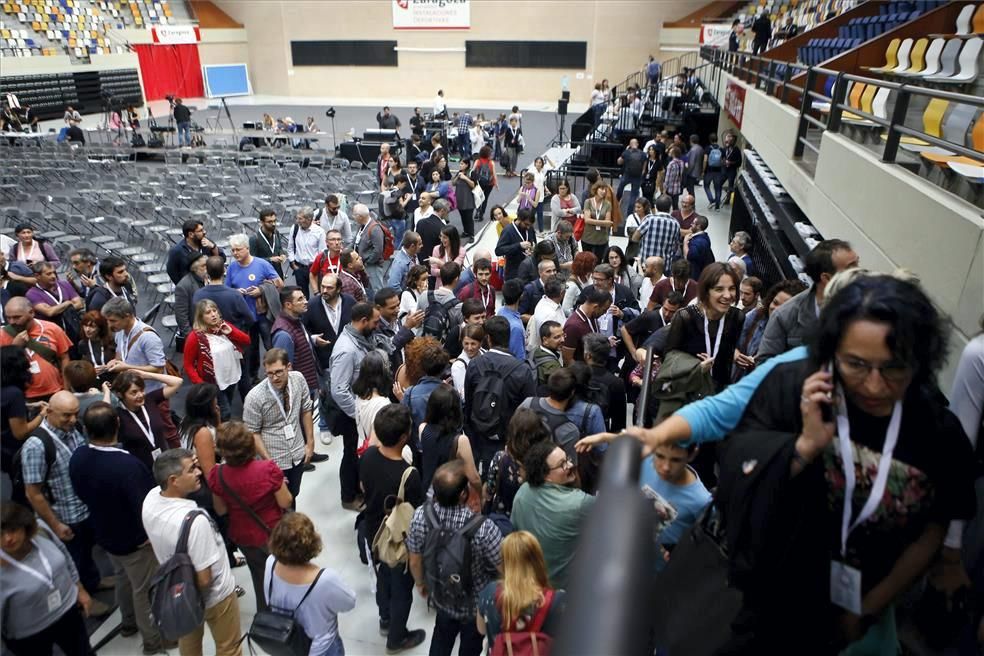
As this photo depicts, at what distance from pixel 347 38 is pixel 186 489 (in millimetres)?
33683

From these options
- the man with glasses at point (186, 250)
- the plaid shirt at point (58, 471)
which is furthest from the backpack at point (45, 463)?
the man with glasses at point (186, 250)

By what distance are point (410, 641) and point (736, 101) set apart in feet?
36.6

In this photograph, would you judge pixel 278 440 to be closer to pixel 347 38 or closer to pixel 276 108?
pixel 276 108

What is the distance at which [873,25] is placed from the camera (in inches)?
352

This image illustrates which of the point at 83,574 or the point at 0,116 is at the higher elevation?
the point at 0,116

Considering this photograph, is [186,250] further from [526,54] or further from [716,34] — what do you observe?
[526,54]

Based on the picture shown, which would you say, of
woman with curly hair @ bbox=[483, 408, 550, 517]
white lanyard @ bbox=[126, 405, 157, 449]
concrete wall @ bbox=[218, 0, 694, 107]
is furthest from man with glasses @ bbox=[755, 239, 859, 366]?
concrete wall @ bbox=[218, 0, 694, 107]

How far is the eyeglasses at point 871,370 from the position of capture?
125cm

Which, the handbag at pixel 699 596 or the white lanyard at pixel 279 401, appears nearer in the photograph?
the handbag at pixel 699 596

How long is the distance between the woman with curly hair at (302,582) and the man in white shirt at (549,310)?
105 inches

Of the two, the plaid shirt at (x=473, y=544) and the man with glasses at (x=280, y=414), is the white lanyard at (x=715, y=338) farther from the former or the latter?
the man with glasses at (x=280, y=414)

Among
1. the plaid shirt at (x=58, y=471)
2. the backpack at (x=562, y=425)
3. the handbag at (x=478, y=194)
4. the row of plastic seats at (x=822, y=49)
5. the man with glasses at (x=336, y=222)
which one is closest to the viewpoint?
the backpack at (x=562, y=425)

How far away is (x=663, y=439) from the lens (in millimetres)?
1426

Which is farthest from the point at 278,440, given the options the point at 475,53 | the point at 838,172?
the point at 475,53
